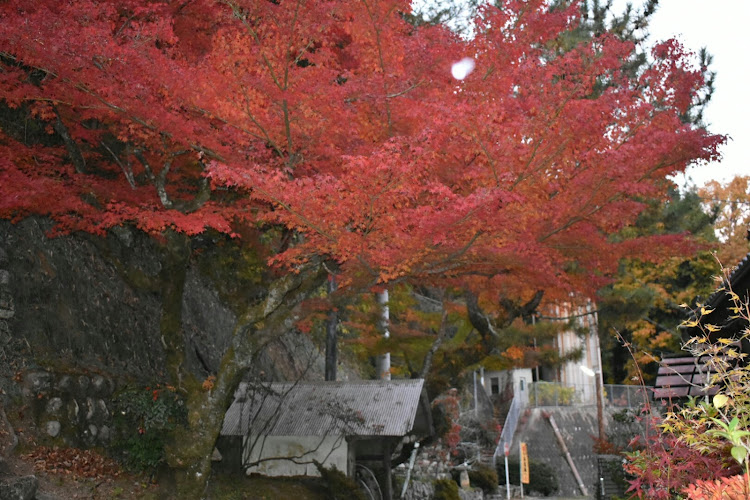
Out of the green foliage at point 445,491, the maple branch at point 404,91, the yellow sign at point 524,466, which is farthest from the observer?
the yellow sign at point 524,466

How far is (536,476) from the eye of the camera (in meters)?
25.0

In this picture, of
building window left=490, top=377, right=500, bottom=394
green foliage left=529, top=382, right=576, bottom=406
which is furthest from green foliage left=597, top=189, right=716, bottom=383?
building window left=490, top=377, right=500, bottom=394

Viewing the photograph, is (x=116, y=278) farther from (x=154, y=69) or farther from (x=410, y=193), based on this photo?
(x=410, y=193)

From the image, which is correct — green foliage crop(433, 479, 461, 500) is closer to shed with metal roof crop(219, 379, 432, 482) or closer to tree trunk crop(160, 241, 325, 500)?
shed with metal roof crop(219, 379, 432, 482)

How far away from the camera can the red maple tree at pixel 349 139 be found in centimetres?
1023

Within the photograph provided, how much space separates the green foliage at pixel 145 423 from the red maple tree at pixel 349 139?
104cm

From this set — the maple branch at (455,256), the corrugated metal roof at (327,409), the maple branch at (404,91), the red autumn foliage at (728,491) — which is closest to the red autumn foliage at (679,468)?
the red autumn foliage at (728,491)

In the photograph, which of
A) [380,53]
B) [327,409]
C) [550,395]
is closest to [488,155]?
[380,53]

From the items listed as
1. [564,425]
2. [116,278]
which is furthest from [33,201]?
[564,425]

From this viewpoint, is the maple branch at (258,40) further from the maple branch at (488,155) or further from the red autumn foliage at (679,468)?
the red autumn foliage at (679,468)

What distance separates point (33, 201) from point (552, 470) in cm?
2134

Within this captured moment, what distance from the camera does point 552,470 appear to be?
84.1 ft

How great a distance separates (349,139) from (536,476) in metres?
18.0

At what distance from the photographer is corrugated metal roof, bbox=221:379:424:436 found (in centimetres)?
1389
